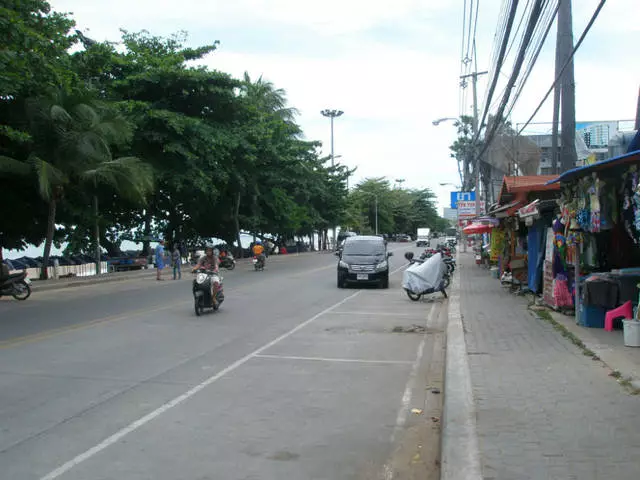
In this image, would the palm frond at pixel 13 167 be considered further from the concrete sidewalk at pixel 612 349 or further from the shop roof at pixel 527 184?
the concrete sidewalk at pixel 612 349

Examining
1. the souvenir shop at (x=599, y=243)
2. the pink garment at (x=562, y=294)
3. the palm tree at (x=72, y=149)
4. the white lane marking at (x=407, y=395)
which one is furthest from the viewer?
the palm tree at (x=72, y=149)

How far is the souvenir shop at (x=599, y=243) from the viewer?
8.99 metres

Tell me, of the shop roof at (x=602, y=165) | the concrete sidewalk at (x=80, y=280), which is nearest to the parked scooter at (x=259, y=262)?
the concrete sidewalk at (x=80, y=280)

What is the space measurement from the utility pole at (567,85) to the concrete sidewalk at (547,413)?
4.38 m

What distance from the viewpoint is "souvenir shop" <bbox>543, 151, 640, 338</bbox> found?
899 centimetres

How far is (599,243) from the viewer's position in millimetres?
11172

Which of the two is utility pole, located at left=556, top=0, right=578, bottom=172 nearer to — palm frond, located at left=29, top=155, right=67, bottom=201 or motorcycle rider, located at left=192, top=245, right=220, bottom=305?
motorcycle rider, located at left=192, top=245, right=220, bottom=305

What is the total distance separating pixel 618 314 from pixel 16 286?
15.8m

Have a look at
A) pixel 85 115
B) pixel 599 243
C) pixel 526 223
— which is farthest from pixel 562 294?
pixel 85 115

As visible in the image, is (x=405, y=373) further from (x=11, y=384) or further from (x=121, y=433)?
(x=11, y=384)

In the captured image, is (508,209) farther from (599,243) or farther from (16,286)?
(16,286)

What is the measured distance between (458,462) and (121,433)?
2954mm

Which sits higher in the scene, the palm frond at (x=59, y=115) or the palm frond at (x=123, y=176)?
the palm frond at (x=59, y=115)

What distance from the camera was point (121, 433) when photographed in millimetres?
5594
